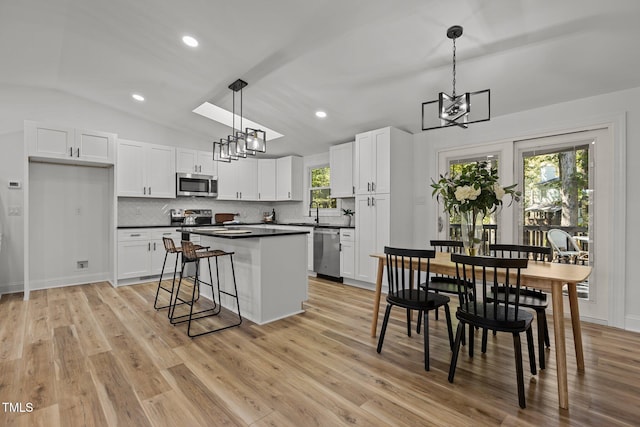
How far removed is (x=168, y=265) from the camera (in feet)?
16.9

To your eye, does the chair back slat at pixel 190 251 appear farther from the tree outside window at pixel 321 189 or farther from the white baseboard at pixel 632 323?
the white baseboard at pixel 632 323

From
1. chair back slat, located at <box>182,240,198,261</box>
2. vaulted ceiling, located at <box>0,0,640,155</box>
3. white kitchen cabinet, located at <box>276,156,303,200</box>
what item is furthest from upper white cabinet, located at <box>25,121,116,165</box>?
white kitchen cabinet, located at <box>276,156,303,200</box>

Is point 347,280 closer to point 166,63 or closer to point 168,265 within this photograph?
point 168,265

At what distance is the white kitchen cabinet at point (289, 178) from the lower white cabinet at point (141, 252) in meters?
2.22

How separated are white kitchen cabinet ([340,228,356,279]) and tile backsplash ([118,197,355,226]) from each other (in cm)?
79

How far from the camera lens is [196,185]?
5.63 m

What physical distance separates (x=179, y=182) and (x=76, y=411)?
4162mm

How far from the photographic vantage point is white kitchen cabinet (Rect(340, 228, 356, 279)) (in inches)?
187

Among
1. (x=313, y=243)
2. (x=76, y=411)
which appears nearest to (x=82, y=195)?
(x=313, y=243)

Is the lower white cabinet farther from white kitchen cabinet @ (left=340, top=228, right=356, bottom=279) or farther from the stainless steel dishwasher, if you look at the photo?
white kitchen cabinet @ (left=340, top=228, right=356, bottom=279)

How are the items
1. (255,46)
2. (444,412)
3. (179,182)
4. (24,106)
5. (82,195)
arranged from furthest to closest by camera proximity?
(179,182)
(82,195)
(24,106)
(255,46)
(444,412)

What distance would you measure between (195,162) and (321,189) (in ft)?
7.89

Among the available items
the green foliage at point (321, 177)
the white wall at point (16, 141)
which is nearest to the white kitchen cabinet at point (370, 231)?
the green foliage at point (321, 177)

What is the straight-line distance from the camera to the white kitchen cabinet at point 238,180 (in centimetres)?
604
